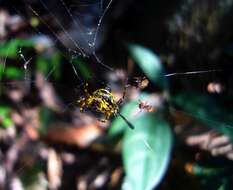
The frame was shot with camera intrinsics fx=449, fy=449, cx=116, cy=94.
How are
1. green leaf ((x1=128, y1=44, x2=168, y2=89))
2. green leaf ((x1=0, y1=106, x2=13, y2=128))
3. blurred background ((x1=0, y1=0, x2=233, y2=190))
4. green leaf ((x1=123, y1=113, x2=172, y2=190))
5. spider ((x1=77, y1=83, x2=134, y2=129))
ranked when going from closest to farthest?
spider ((x1=77, y1=83, x2=134, y2=129)) < green leaf ((x1=123, y1=113, x2=172, y2=190)) < blurred background ((x1=0, y1=0, x2=233, y2=190)) < green leaf ((x1=128, y1=44, x2=168, y2=89)) < green leaf ((x1=0, y1=106, x2=13, y2=128))

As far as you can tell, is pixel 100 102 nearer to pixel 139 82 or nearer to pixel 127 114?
pixel 139 82

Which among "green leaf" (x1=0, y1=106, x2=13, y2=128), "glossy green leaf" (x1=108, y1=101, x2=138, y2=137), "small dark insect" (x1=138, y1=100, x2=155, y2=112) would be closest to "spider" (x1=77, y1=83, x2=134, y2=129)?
"small dark insect" (x1=138, y1=100, x2=155, y2=112)

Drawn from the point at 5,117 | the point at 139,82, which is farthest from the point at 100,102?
the point at 5,117

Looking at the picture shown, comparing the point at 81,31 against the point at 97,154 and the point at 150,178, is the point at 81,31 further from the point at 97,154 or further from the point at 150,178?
the point at 150,178

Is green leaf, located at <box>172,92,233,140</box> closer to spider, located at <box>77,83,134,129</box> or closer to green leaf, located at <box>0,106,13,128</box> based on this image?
spider, located at <box>77,83,134,129</box>

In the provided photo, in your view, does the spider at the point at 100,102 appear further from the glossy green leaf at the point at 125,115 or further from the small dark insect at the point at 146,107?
the glossy green leaf at the point at 125,115

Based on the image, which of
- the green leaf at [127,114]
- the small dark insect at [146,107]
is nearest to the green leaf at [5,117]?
the green leaf at [127,114]

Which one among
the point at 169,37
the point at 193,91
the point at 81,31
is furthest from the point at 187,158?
the point at 81,31
